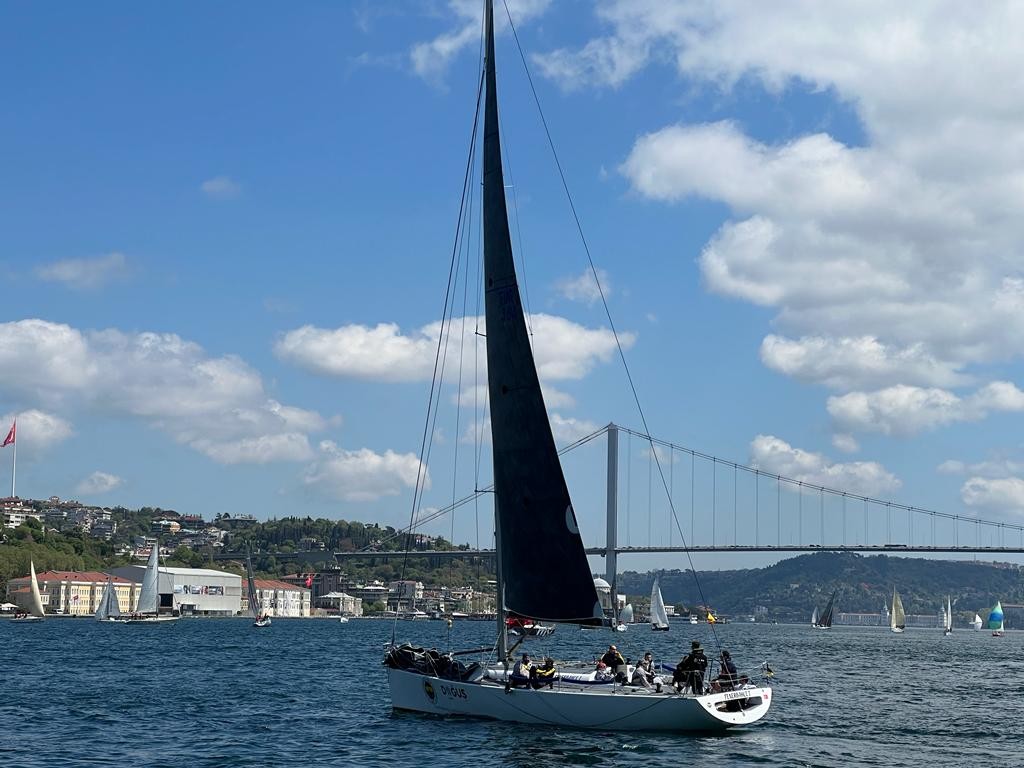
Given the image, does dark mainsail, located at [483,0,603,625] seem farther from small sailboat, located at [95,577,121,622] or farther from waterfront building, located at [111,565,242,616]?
waterfront building, located at [111,565,242,616]

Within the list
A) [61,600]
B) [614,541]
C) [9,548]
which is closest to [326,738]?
[614,541]

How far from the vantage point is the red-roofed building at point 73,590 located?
467 feet

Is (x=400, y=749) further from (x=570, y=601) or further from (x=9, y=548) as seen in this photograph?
(x=9, y=548)

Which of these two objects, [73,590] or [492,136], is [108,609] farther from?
[492,136]

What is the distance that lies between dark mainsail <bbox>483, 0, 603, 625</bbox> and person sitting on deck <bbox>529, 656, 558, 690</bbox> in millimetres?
1050

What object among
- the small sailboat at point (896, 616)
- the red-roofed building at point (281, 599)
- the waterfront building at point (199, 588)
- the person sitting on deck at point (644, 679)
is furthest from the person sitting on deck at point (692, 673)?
the red-roofed building at point (281, 599)

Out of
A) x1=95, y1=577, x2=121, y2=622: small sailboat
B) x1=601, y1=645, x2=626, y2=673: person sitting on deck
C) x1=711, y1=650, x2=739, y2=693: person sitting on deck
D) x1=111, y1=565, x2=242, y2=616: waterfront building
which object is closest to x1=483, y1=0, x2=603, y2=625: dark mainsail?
x1=601, y1=645, x2=626, y2=673: person sitting on deck

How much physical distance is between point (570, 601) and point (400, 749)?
4.07 m

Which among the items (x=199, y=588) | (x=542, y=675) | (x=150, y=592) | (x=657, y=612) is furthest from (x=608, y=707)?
(x=199, y=588)

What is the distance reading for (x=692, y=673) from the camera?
21688mm

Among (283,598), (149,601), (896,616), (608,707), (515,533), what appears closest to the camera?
(608,707)

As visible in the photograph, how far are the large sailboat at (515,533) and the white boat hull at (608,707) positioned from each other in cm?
3

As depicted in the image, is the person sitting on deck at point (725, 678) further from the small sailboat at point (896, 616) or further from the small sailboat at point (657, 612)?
the small sailboat at point (896, 616)

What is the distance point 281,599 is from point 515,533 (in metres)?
167
